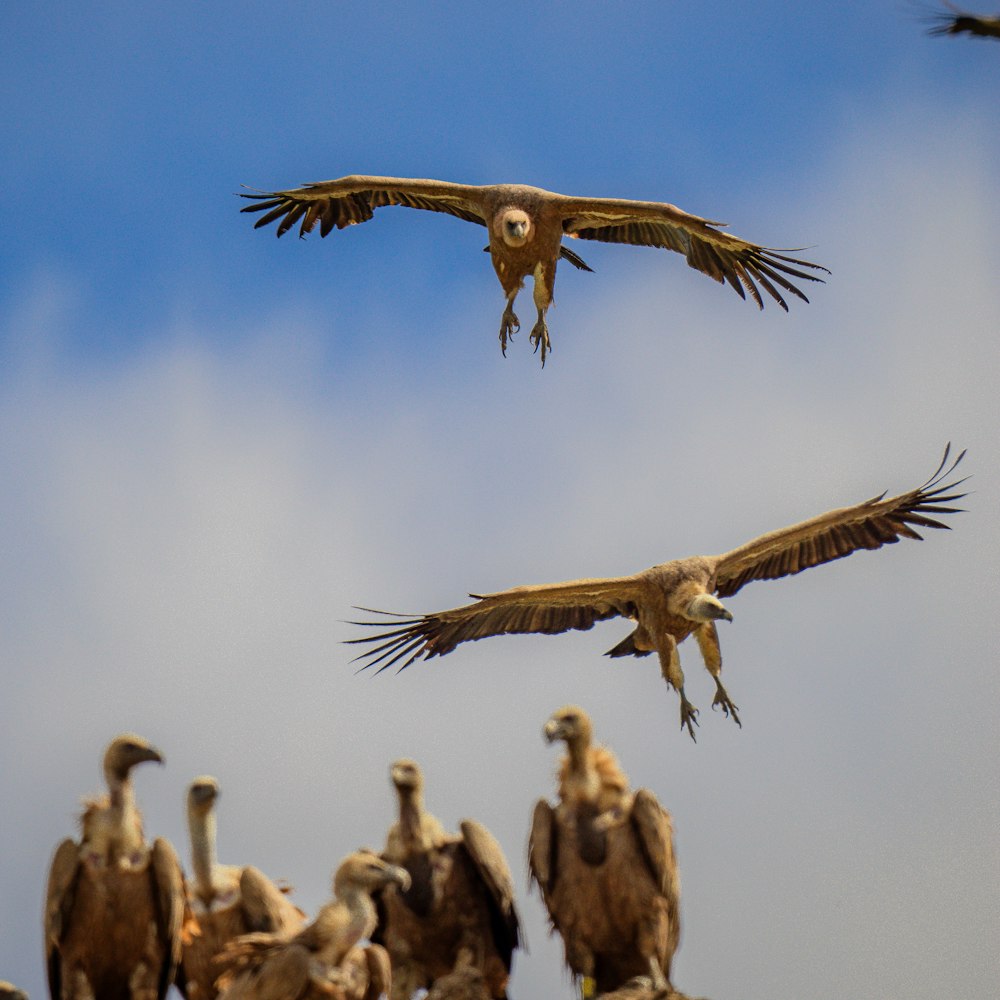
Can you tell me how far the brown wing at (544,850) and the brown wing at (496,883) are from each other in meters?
0.19

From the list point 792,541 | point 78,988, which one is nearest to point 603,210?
point 792,541

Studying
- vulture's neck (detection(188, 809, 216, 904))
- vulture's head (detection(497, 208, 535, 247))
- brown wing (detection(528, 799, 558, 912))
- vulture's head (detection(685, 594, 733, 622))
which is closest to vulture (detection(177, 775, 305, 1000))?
vulture's neck (detection(188, 809, 216, 904))

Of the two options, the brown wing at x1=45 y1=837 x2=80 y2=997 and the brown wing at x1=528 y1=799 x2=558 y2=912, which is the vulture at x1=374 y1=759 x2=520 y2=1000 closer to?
the brown wing at x1=528 y1=799 x2=558 y2=912

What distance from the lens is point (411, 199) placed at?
21969 millimetres

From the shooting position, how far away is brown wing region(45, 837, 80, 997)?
12.6 m

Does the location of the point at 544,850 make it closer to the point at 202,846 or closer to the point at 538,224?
the point at 202,846

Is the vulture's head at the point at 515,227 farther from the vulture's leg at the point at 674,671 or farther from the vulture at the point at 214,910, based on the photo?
the vulture at the point at 214,910

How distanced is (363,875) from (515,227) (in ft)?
30.9

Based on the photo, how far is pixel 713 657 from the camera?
19203mm

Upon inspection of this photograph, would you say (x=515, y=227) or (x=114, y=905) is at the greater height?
(x=515, y=227)

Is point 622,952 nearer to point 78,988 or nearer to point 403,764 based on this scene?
point 403,764

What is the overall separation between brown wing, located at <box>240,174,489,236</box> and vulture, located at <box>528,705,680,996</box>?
8.94m

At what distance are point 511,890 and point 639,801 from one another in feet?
3.07

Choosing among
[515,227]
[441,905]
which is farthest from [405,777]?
[515,227]
